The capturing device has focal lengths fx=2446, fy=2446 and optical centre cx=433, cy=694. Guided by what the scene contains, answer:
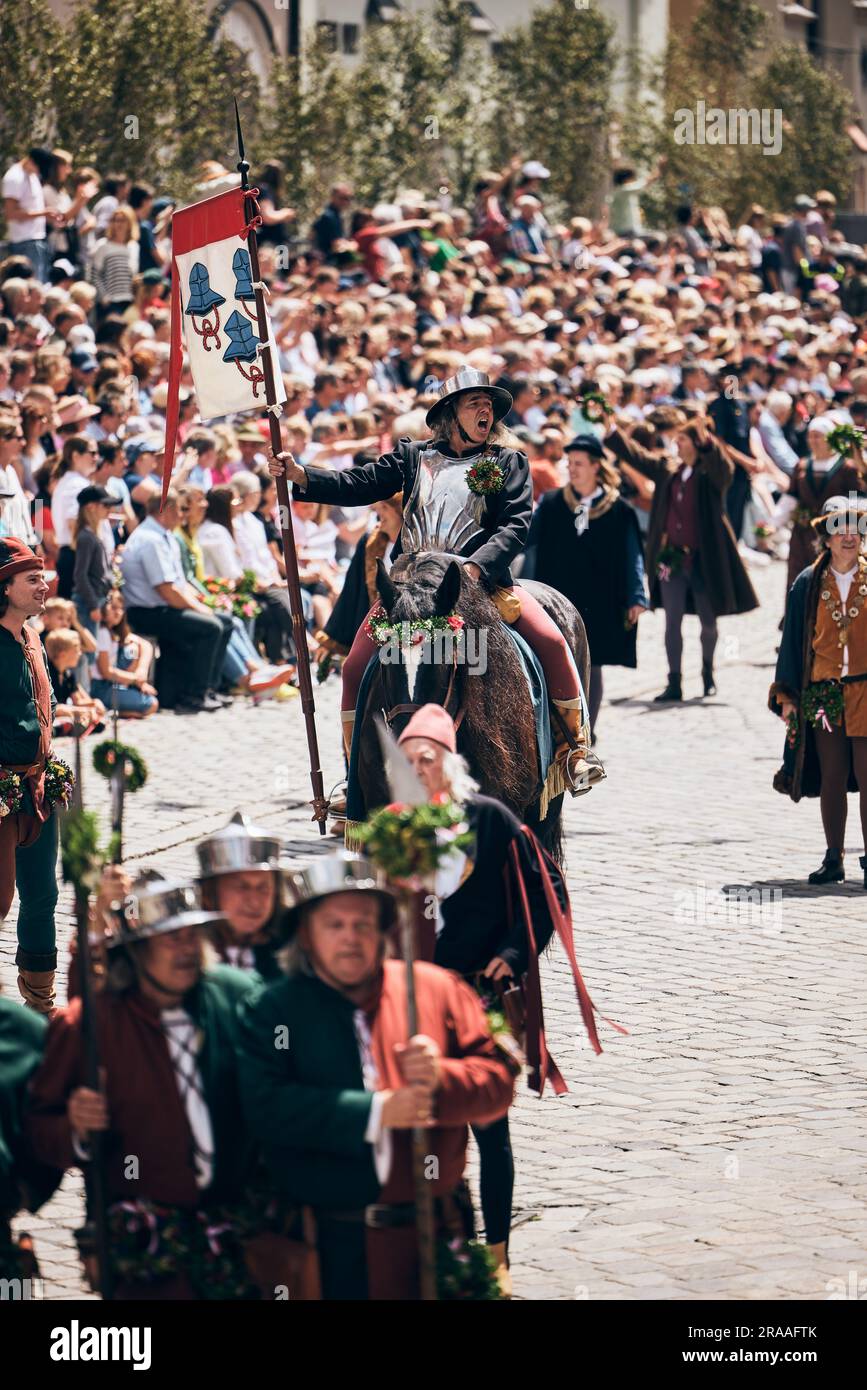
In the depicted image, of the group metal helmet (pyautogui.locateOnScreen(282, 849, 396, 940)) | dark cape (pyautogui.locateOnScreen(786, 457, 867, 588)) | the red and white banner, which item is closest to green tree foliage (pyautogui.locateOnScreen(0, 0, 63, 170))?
dark cape (pyautogui.locateOnScreen(786, 457, 867, 588))

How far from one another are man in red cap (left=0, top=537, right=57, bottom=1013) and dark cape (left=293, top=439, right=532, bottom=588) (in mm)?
1447

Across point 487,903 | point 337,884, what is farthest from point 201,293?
point 337,884

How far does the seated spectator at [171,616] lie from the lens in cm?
1803

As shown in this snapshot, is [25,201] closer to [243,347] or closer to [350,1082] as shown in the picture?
[243,347]

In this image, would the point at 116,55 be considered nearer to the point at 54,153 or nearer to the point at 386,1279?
the point at 54,153

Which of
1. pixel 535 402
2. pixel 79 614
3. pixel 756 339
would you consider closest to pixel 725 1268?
pixel 79 614

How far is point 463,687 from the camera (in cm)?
934

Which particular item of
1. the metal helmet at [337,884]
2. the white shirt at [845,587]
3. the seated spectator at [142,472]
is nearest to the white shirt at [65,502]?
the seated spectator at [142,472]

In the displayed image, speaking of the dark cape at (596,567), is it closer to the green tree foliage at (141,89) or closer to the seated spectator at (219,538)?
the seated spectator at (219,538)

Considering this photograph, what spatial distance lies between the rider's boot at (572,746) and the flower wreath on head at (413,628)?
1755 mm

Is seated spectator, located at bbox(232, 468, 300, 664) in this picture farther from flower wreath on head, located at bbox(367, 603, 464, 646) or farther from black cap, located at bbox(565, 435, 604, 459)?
flower wreath on head, located at bbox(367, 603, 464, 646)

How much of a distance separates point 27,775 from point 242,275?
2698mm

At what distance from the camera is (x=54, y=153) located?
23047 millimetres

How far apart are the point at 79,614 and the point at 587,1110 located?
9.36 m
